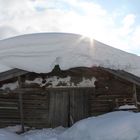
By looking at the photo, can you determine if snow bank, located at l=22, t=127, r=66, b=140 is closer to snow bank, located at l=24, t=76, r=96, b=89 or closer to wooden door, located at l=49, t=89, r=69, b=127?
wooden door, located at l=49, t=89, r=69, b=127

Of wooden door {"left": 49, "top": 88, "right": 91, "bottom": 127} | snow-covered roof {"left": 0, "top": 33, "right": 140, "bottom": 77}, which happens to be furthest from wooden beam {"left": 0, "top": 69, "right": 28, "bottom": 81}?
wooden door {"left": 49, "top": 88, "right": 91, "bottom": 127}

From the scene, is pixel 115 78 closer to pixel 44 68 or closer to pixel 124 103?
pixel 124 103

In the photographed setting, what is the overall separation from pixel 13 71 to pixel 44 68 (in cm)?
118

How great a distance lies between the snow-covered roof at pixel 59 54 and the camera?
45.7ft

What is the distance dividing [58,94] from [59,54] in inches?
68.8

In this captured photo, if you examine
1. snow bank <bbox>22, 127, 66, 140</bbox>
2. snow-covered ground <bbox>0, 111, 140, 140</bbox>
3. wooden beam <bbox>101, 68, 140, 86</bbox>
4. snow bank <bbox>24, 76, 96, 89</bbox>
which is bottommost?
snow bank <bbox>22, 127, 66, 140</bbox>

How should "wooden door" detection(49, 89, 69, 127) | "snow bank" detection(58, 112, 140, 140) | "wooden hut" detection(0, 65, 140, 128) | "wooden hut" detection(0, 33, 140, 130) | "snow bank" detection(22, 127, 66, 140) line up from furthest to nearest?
"wooden door" detection(49, 89, 69, 127) → "wooden hut" detection(0, 65, 140, 128) → "wooden hut" detection(0, 33, 140, 130) → "snow bank" detection(22, 127, 66, 140) → "snow bank" detection(58, 112, 140, 140)

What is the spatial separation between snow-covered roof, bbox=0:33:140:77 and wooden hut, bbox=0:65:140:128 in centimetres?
52

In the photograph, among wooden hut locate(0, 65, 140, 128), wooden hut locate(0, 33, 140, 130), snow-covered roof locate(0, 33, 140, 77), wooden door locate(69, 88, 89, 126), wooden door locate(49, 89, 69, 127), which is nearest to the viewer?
snow-covered roof locate(0, 33, 140, 77)

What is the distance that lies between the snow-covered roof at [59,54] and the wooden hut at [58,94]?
52 cm

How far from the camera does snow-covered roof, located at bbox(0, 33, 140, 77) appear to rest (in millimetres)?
13930

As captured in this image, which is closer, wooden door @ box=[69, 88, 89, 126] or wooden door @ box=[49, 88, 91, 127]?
wooden door @ box=[49, 88, 91, 127]

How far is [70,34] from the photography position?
55.2 ft

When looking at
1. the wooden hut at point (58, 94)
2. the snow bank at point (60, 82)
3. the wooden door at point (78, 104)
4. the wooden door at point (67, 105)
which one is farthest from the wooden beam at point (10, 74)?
the wooden door at point (78, 104)
